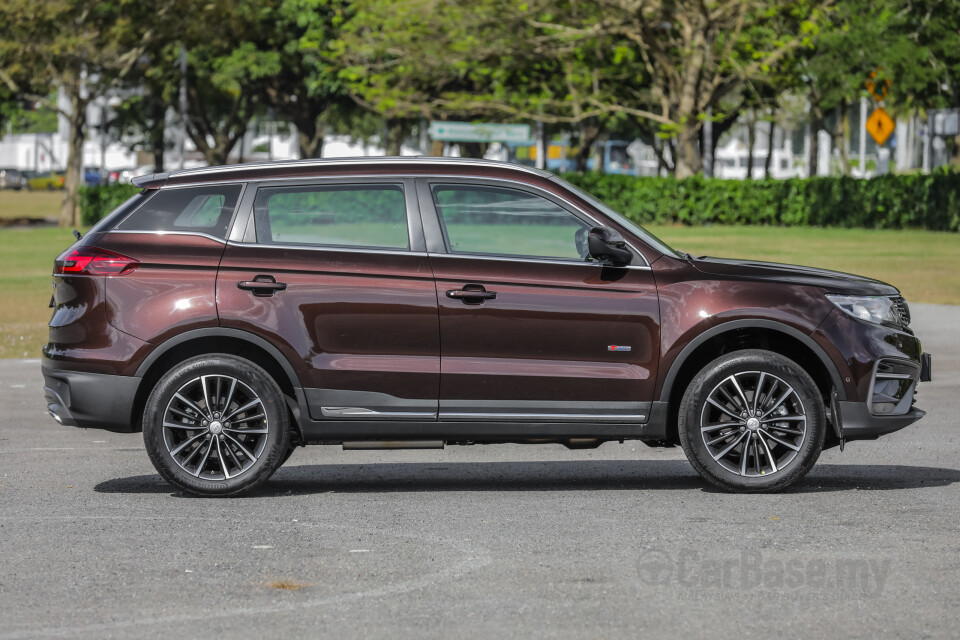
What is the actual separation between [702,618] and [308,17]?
4957 cm

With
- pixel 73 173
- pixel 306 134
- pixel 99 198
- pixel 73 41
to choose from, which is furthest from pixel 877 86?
pixel 73 173

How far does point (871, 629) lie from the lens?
528 centimetres

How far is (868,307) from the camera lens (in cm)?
788

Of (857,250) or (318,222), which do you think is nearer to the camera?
(318,222)

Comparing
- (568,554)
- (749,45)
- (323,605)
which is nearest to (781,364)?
(568,554)

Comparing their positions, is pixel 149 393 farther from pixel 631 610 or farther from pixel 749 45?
pixel 749 45

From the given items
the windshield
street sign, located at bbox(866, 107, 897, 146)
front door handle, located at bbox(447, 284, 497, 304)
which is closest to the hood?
the windshield

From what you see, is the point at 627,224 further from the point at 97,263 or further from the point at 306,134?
the point at 306,134

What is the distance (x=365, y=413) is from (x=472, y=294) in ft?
2.68

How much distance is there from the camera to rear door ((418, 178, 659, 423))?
767 cm

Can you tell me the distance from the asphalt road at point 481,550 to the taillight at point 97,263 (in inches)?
46.7

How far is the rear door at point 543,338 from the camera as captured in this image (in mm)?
7668

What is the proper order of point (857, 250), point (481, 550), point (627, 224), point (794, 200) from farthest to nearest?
point (794, 200), point (857, 250), point (627, 224), point (481, 550)

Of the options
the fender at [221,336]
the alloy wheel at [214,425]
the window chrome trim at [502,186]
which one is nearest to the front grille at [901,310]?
the window chrome trim at [502,186]
